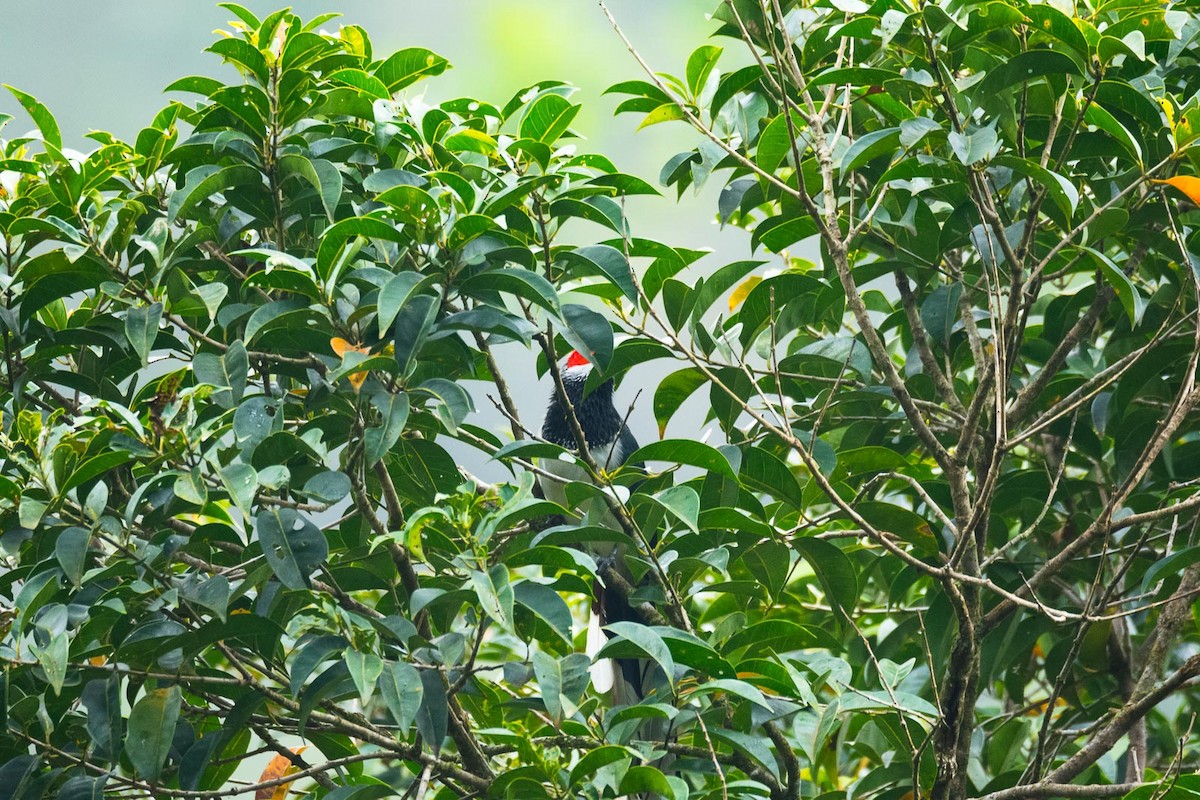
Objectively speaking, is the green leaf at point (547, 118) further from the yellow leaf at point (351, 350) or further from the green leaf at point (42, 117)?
the green leaf at point (42, 117)

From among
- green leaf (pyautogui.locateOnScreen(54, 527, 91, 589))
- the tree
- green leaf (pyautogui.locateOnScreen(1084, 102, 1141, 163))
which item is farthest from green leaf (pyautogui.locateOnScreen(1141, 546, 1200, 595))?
green leaf (pyautogui.locateOnScreen(54, 527, 91, 589))

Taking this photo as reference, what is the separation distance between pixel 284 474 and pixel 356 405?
0.15 m

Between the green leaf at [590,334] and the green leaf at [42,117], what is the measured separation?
0.61m

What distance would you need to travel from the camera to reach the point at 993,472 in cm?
117

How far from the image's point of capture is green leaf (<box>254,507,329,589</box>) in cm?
105

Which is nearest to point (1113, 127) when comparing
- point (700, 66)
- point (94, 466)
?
point (700, 66)

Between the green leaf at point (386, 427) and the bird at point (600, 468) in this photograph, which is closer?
the green leaf at point (386, 427)

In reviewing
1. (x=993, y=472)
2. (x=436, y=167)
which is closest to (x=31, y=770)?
(x=436, y=167)

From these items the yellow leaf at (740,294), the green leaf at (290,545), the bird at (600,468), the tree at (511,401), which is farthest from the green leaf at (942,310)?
the green leaf at (290,545)

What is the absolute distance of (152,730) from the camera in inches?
45.6

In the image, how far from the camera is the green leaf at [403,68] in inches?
Result: 55.1

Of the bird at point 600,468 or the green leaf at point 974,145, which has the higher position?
the green leaf at point 974,145

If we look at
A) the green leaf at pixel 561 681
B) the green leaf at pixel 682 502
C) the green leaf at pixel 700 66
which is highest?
the green leaf at pixel 700 66

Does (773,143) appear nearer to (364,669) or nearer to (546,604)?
(546,604)
